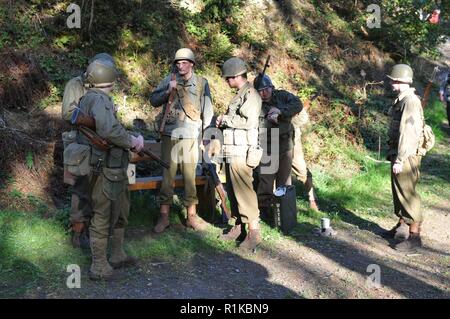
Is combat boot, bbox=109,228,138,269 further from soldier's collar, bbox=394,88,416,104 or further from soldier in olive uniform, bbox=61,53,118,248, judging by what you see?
soldier's collar, bbox=394,88,416,104

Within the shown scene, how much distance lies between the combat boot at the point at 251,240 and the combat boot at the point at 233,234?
0.25m

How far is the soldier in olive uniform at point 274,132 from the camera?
24.4 ft

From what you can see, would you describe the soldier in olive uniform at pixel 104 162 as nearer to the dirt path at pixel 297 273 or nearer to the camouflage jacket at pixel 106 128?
the camouflage jacket at pixel 106 128

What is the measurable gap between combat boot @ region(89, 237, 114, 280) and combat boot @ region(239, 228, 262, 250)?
1.94 metres

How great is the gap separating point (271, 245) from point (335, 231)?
124 centimetres

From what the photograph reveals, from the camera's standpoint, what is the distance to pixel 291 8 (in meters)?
15.4

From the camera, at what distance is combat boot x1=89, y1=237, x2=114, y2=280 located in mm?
5398

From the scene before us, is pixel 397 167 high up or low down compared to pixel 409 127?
down

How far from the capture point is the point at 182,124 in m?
6.97

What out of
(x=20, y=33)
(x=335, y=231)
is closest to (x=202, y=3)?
(x=20, y=33)

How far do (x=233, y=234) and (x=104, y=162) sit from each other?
2.32 m

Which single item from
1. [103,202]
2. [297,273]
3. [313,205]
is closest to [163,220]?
[103,202]

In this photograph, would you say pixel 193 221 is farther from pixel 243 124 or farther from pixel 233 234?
pixel 243 124

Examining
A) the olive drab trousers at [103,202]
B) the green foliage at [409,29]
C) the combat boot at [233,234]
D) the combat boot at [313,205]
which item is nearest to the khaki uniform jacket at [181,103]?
the combat boot at [233,234]
